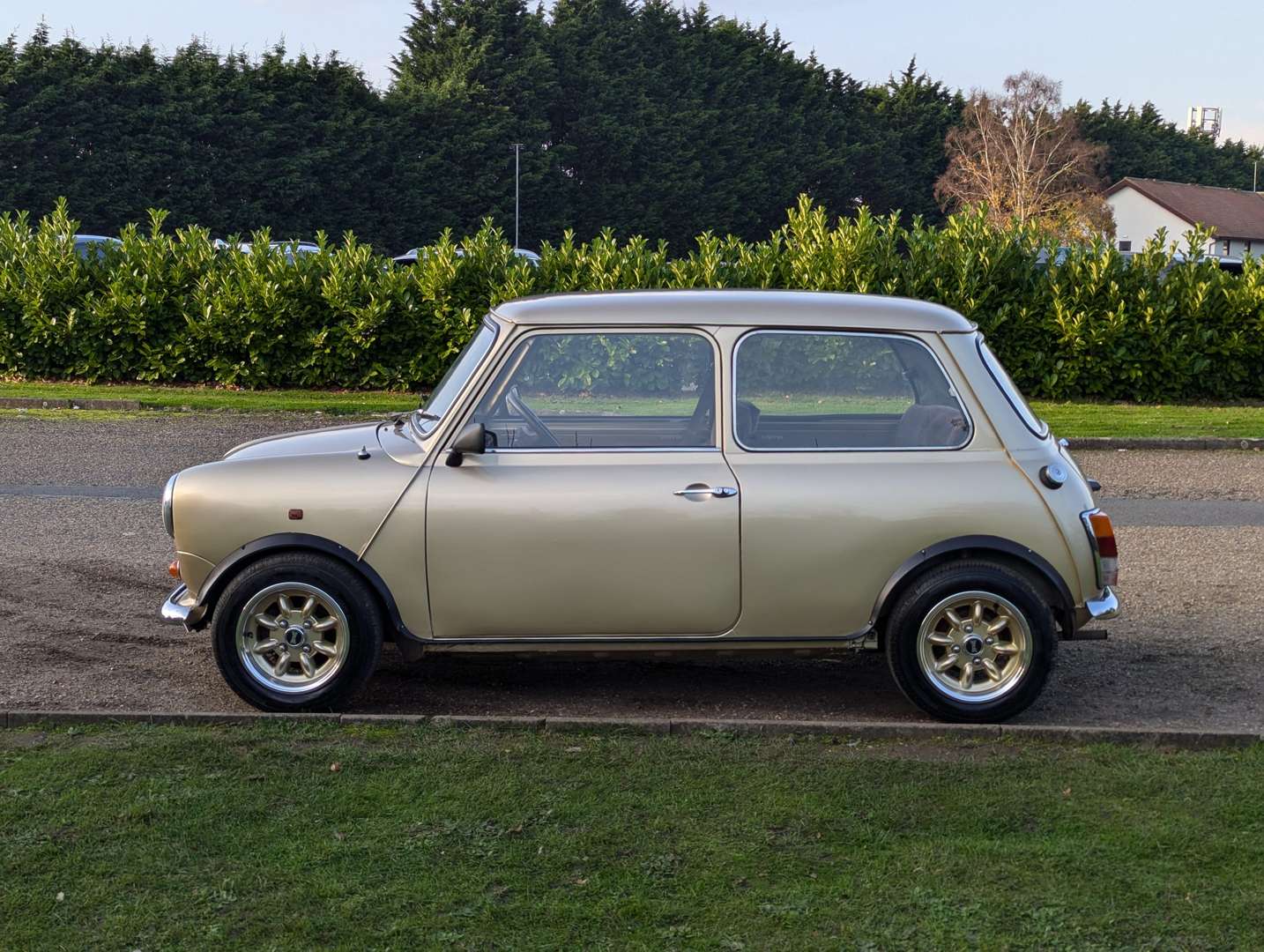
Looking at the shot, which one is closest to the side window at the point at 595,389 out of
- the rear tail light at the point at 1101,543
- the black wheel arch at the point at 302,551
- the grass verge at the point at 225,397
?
the black wheel arch at the point at 302,551

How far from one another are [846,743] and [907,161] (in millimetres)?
92571

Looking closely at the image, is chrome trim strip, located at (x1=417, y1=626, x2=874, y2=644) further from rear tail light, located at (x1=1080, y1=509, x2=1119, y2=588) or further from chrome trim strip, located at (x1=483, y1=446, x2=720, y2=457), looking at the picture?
rear tail light, located at (x1=1080, y1=509, x2=1119, y2=588)

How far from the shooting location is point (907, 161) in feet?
306

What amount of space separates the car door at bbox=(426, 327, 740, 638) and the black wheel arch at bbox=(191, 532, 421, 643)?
0.18 meters

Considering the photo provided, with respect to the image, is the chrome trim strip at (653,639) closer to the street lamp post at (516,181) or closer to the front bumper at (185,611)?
the front bumper at (185,611)

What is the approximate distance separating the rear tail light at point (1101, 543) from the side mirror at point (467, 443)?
2.53m

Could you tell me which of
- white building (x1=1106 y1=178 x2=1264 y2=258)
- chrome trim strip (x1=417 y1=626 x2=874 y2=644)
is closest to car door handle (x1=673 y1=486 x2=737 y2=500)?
chrome trim strip (x1=417 y1=626 x2=874 y2=644)

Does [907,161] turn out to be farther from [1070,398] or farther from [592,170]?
[1070,398]

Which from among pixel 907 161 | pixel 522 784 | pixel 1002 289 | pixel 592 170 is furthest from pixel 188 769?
pixel 907 161

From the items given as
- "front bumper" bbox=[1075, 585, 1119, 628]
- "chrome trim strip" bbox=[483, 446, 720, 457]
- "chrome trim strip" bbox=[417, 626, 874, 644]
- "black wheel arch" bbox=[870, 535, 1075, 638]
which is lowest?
"chrome trim strip" bbox=[417, 626, 874, 644]

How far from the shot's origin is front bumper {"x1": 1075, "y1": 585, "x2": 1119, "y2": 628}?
18.7ft

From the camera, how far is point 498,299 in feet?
63.1

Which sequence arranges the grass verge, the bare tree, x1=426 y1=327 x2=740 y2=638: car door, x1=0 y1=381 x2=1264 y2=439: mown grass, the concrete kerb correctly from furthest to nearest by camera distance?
the bare tree, the grass verge, x1=0 y1=381 x2=1264 y2=439: mown grass, x1=426 y1=327 x2=740 y2=638: car door, the concrete kerb

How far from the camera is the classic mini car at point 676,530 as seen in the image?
562cm
